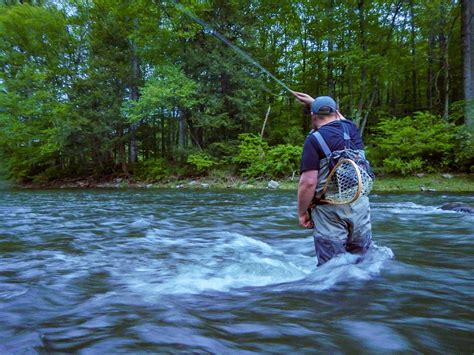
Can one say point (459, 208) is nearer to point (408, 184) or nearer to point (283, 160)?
point (408, 184)

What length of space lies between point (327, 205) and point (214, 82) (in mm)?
18869

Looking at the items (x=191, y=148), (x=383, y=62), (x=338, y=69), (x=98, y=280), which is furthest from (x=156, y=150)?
(x=98, y=280)

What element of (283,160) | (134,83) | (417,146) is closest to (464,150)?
(417,146)

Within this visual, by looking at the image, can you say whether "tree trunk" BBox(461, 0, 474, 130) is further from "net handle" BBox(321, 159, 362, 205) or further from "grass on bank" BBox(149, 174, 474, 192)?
"net handle" BBox(321, 159, 362, 205)

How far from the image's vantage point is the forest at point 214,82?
1805cm

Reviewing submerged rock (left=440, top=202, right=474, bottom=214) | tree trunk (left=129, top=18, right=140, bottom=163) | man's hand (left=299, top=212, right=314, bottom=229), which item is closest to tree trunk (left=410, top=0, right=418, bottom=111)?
submerged rock (left=440, top=202, right=474, bottom=214)

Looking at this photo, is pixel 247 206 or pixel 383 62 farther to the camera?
pixel 383 62

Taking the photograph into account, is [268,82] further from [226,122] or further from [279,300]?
[279,300]

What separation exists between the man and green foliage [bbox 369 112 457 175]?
42.4 feet

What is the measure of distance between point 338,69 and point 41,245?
20.9 m

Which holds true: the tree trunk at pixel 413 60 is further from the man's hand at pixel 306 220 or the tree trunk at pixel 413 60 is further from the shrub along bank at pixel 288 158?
the man's hand at pixel 306 220

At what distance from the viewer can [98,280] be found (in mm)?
3615

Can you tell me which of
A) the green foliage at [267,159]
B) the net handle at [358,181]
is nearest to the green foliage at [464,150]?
the green foliage at [267,159]

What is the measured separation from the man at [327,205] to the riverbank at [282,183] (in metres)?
10.9
